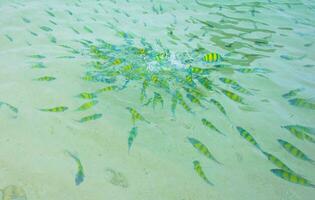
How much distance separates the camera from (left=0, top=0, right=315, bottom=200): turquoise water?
3270mm

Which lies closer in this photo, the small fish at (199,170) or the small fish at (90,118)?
the small fish at (199,170)

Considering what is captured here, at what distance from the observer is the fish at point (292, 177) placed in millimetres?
3369

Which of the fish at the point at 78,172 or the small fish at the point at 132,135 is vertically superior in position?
the small fish at the point at 132,135

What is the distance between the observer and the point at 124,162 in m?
3.49

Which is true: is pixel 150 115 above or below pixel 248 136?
below

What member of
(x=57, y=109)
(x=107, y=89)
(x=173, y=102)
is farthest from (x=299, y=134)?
(x=57, y=109)

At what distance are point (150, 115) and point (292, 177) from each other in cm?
201

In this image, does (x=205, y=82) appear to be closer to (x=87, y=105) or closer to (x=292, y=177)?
(x=87, y=105)

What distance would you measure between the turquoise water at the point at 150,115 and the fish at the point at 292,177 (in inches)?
0.5

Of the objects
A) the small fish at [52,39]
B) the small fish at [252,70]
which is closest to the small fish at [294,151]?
the small fish at [252,70]

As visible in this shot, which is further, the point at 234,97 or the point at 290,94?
the point at 290,94

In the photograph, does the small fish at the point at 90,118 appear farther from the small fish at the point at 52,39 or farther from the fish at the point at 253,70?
the small fish at the point at 52,39

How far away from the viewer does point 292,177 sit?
3391 mm

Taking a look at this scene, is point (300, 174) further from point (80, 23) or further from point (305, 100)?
point (80, 23)
